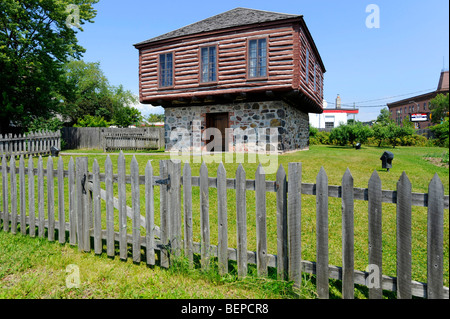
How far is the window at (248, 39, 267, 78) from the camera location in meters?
13.6

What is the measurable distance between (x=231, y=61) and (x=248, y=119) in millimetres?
3035

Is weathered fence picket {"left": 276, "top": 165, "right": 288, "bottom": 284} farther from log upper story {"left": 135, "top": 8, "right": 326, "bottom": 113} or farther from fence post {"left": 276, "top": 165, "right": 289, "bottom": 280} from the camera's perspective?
log upper story {"left": 135, "top": 8, "right": 326, "bottom": 113}

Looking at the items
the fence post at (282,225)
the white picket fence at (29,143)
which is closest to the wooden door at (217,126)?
the white picket fence at (29,143)

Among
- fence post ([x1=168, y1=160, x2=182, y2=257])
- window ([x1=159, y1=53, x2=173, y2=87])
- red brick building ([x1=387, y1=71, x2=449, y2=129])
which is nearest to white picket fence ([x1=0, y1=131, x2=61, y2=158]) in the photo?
window ([x1=159, y1=53, x2=173, y2=87])

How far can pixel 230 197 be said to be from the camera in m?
6.53

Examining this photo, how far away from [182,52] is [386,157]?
1148 cm

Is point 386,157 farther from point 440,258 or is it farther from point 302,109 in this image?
point 302,109

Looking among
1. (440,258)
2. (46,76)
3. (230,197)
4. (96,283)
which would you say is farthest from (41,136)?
(440,258)

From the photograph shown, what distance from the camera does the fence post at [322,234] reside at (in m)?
2.65

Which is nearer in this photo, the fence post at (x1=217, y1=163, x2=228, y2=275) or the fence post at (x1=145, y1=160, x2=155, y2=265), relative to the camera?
the fence post at (x1=217, y1=163, x2=228, y2=275)

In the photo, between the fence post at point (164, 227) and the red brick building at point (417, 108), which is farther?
the red brick building at point (417, 108)

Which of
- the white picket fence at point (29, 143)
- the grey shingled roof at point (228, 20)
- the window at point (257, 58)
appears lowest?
the white picket fence at point (29, 143)

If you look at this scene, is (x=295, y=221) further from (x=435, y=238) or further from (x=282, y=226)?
(x=435, y=238)

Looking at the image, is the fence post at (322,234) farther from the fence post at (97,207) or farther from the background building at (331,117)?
the background building at (331,117)
